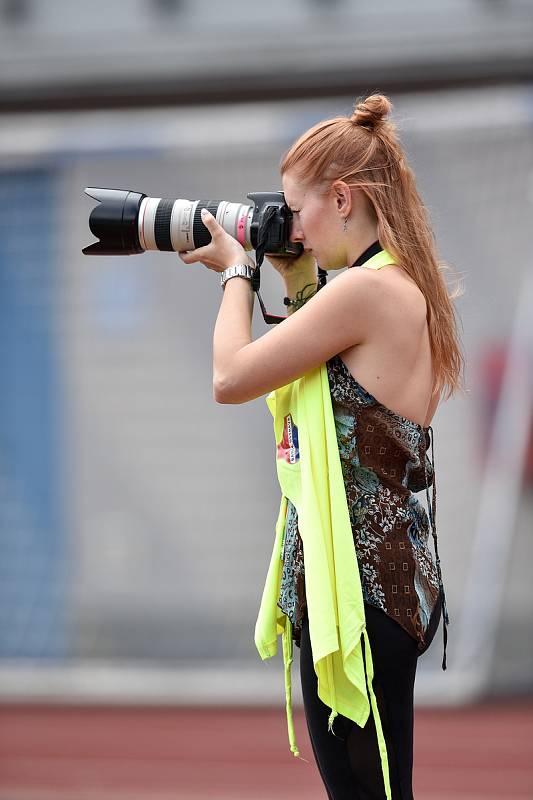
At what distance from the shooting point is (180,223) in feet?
5.45

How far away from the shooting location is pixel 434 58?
187 inches

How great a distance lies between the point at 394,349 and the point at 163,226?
0.45 metres

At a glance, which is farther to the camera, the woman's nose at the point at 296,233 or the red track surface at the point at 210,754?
the red track surface at the point at 210,754

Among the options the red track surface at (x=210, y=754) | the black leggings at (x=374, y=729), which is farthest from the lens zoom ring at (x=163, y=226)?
the red track surface at (x=210, y=754)

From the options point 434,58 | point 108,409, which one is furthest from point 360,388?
point 108,409

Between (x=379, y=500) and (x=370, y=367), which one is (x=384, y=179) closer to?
(x=370, y=367)

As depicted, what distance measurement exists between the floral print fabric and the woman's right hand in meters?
0.22

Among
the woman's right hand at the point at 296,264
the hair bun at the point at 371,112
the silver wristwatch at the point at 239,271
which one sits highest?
the hair bun at the point at 371,112

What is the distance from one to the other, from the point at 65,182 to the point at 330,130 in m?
4.09

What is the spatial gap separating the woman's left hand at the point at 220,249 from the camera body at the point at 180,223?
0.02 m

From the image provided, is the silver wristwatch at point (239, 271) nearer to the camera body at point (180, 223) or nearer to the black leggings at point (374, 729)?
the camera body at point (180, 223)

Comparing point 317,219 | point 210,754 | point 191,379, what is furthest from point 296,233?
point 191,379

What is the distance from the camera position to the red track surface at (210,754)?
3.97m

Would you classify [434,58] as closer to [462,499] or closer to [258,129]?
[258,129]
